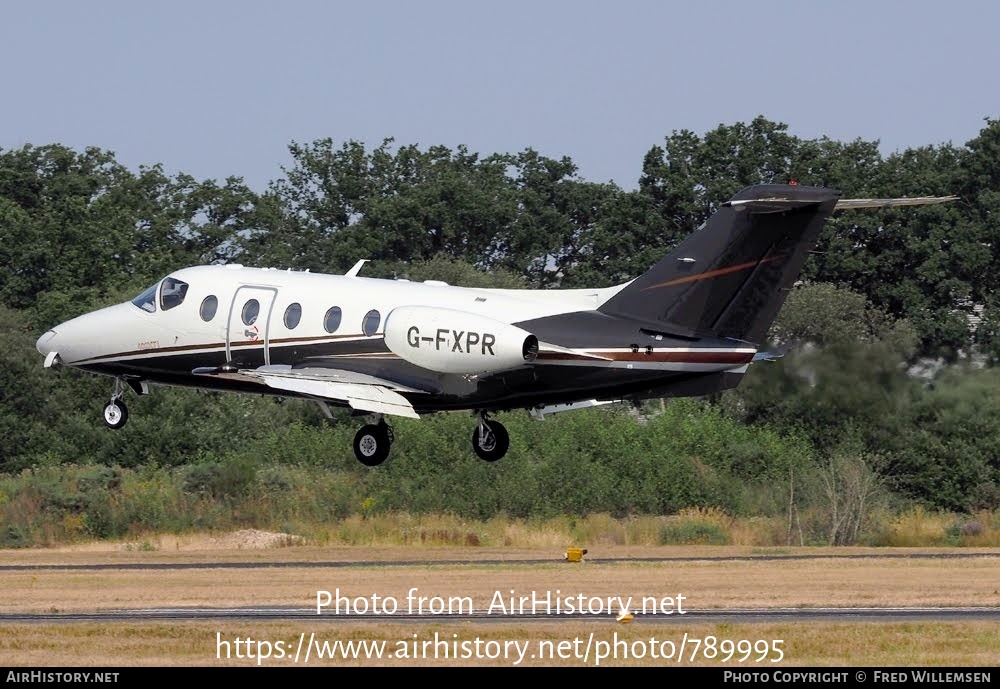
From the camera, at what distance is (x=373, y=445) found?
34.9 m

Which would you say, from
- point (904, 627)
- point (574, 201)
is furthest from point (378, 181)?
point (904, 627)

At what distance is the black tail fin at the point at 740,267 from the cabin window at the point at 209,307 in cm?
795

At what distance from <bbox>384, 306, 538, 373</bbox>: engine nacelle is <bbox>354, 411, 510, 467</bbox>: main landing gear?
81.4 inches

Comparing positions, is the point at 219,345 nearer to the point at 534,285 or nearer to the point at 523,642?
the point at 523,642

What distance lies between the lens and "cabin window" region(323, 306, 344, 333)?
34.2 m

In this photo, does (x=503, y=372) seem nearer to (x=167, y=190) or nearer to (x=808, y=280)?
(x=808, y=280)

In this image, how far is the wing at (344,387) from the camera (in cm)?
3341

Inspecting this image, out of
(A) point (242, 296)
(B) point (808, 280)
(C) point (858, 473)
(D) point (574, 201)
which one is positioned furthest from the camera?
(D) point (574, 201)

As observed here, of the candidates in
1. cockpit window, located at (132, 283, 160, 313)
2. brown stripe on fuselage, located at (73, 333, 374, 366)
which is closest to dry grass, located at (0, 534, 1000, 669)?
brown stripe on fuselage, located at (73, 333, 374, 366)

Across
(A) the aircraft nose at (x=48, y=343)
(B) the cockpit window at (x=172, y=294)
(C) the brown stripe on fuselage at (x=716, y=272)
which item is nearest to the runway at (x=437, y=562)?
(A) the aircraft nose at (x=48, y=343)

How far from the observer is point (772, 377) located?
39.7 metres

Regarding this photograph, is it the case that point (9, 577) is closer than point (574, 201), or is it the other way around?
point (9, 577)

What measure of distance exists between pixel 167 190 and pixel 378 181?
10944 mm

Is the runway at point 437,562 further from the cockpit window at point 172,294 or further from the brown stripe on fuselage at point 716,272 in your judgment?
the brown stripe on fuselage at point 716,272
